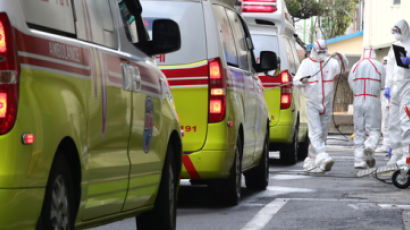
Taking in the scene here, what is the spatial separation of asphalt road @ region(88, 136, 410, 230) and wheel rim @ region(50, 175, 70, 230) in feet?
11.9

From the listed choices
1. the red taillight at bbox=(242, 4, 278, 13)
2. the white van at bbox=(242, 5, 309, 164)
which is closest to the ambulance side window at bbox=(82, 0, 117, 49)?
the white van at bbox=(242, 5, 309, 164)

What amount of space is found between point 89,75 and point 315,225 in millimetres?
4073

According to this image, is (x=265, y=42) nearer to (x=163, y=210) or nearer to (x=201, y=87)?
(x=201, y=87)

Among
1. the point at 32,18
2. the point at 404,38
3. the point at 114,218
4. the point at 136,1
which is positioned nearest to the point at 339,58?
the point at 404,38

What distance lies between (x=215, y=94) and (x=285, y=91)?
289 inches

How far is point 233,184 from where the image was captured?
10703mm

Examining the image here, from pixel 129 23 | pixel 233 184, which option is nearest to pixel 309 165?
pixel 233 184

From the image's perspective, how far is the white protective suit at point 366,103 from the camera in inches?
676

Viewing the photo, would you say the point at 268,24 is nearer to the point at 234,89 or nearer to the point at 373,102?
the point at 373,102

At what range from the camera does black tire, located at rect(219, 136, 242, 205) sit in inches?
417

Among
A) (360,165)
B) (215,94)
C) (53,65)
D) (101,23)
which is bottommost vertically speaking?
(360,165)

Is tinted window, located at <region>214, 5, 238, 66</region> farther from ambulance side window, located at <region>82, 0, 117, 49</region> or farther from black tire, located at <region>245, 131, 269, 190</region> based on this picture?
ambulance side window, located at <region>82, 0, 117, 49</region>

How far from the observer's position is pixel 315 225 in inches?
360

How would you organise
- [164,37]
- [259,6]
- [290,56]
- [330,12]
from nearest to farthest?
[164,37], [290,56], [259,6], [330,12]
